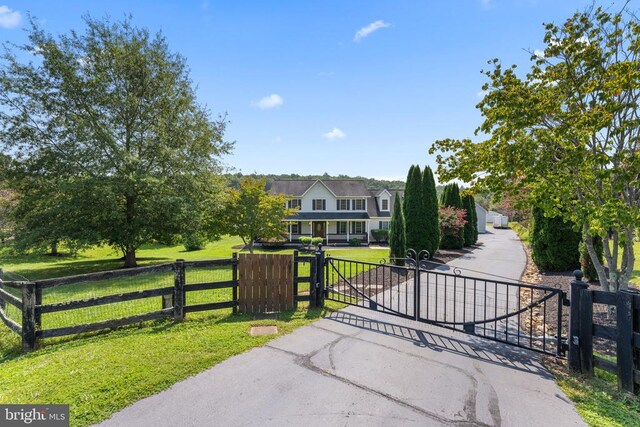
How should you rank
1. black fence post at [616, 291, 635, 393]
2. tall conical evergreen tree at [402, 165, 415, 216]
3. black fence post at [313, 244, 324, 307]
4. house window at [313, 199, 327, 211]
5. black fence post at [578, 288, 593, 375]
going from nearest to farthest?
black fence post at [616, 291, 635, 393] → black fence post at [578, 288, 593, 375] → black fence post at [313, 244, 324, 307] → tall conical evergreen tree at [402, 165, 415, 216] → house window at [313, 199, 327, 211]

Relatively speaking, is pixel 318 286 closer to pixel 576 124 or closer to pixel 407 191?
pixel 576 124

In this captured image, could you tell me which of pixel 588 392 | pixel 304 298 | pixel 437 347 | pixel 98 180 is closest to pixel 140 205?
pixel 98 180

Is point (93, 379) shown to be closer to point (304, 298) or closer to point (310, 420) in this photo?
point (310, 420)

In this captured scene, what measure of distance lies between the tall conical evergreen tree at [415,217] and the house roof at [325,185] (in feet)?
53.1

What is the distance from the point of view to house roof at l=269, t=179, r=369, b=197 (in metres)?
31.8

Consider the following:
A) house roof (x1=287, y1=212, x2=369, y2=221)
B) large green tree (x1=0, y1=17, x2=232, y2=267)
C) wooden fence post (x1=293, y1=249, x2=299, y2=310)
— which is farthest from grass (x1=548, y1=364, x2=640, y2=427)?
house roof (x1=287, y1=212, x2=369, y2=221)

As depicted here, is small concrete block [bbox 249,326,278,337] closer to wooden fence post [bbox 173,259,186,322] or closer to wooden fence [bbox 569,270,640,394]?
wooden fence post [bbox 173,259,186,322]

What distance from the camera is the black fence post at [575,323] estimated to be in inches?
153

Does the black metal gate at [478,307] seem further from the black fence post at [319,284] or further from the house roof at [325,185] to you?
the house roof at [325,185]

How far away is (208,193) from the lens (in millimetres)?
16062

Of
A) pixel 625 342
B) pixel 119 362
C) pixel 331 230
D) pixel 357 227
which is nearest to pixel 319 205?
pixel 331 230

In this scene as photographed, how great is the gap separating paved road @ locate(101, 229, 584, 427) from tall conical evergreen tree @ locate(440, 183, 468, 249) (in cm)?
1623

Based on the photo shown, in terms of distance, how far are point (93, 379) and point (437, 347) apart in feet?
15.4

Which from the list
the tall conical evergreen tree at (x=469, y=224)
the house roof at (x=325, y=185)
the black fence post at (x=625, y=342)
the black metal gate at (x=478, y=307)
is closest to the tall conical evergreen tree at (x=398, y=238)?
the black metal gate at (x=478, y=307)
